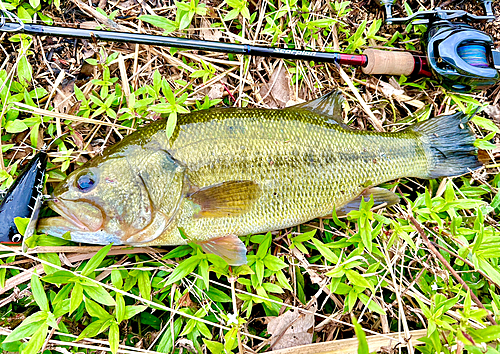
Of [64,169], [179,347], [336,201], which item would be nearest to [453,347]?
[336,201]

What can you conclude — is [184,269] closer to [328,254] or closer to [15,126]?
[328,254]

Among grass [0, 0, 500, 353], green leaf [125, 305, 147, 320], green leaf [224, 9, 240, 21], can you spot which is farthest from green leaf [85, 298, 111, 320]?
green leaf [224, 9, 240, 21]

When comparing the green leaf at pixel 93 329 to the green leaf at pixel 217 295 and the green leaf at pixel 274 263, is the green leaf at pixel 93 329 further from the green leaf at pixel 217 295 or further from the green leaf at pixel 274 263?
the green leaf at pixel 274 263

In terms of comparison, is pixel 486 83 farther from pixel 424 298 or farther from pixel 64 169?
pixel 64 169

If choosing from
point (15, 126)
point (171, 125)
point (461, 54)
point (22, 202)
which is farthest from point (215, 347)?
point (461, 54)

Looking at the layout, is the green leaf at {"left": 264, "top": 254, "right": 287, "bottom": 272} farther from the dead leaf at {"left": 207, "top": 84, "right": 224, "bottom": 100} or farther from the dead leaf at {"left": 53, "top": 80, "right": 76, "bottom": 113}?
the dead leaf at {"left": 53, "top": 80, "right": 76, "bottom": 113}

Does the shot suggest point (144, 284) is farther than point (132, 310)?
Yes
